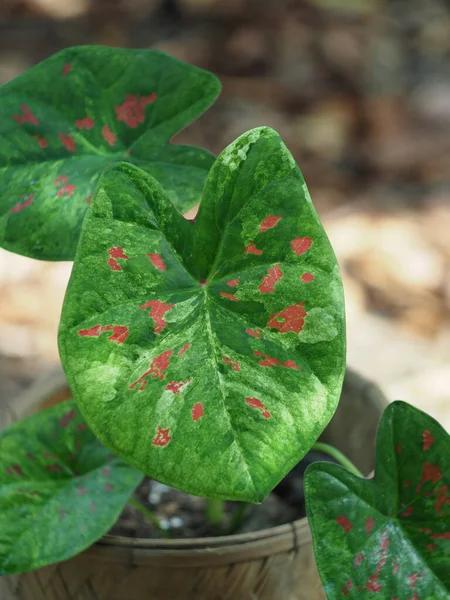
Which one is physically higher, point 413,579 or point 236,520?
point 413,579

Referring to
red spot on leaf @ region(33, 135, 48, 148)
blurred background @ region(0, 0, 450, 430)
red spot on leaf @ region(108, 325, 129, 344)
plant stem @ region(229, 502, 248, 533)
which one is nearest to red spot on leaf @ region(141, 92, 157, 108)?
red spot on leaf @ region(33, 135, 48, 148)

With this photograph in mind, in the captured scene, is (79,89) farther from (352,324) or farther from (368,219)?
(368,219)

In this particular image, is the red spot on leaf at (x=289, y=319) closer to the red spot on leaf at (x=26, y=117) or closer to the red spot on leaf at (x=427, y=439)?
the red spot on leaf at (x=427, y=439)

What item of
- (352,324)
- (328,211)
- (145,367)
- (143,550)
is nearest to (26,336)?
(352,324)

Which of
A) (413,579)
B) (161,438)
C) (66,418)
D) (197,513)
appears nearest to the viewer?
(161,438)

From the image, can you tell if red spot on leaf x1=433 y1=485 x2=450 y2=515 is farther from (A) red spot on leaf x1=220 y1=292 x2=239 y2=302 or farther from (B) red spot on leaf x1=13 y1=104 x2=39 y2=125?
(B) red spot on leaf x1=13 y1=104 x2=39 y2=125

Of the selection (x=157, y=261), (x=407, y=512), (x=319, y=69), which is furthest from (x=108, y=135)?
(x=319, y=69)

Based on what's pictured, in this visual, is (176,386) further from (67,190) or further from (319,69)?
(319,69)
